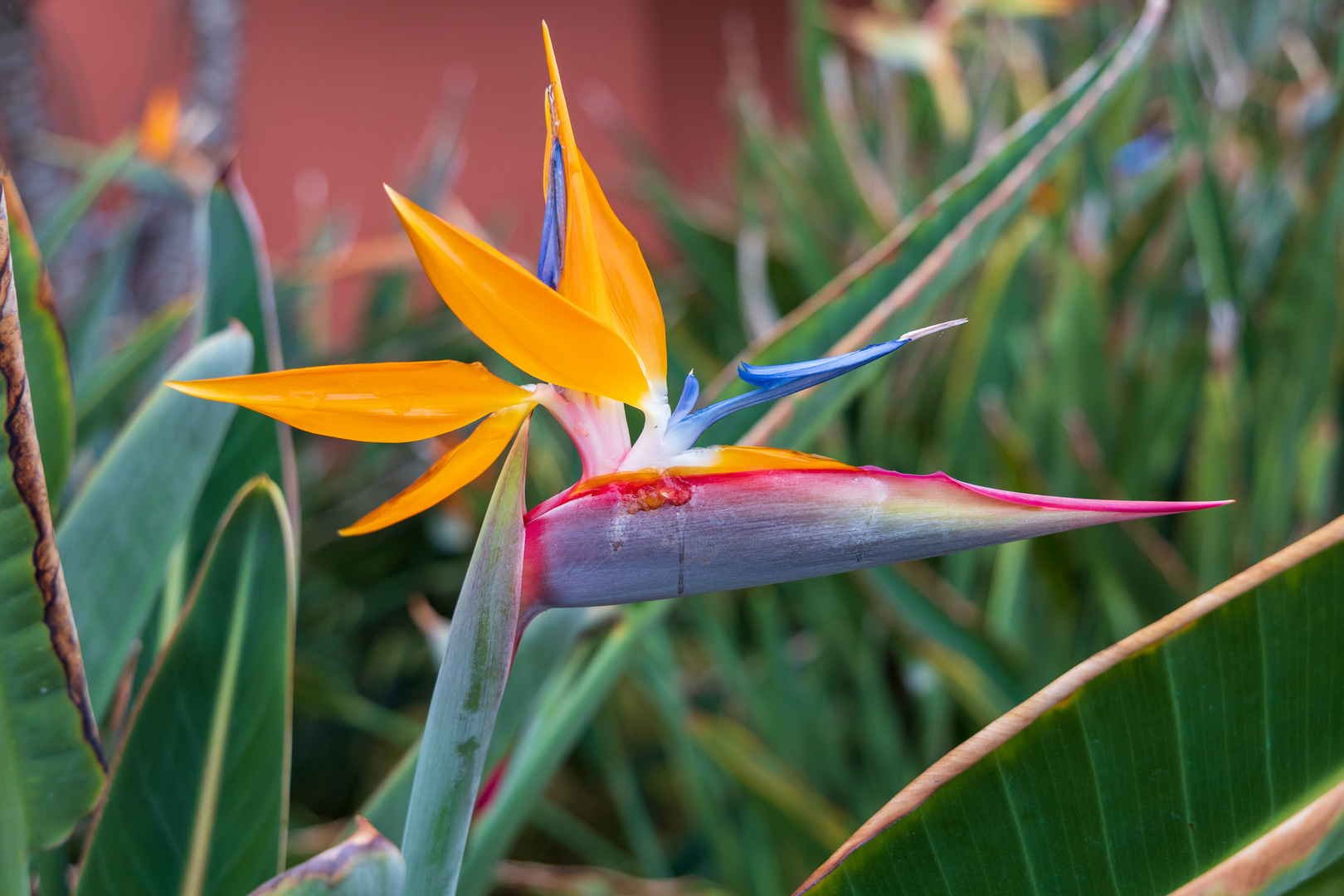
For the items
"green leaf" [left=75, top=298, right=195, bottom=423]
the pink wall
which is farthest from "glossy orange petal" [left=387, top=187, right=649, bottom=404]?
the pink wall

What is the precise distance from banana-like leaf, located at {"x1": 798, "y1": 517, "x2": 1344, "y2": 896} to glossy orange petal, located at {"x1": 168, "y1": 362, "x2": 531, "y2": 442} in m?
0.10

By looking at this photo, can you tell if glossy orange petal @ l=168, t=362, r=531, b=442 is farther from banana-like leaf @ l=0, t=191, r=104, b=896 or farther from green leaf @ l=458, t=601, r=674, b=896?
green leaf @ l=458, t=601, r=674, b=896

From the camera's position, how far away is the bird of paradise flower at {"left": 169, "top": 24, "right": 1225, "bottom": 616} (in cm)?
14

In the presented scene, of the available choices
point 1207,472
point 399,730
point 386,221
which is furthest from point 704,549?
point 386,221

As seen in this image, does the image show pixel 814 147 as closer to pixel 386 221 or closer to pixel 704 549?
pixel 704 549

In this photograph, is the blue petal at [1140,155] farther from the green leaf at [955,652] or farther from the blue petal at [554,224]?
the blue petal at [554,224]

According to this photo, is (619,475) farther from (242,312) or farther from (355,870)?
(242,312)

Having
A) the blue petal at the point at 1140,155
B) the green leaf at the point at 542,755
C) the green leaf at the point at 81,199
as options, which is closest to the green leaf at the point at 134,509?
the green leaf at the point at 542,755

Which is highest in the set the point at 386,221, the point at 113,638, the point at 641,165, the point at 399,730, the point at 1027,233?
the point at 386,221

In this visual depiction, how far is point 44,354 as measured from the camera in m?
0.24

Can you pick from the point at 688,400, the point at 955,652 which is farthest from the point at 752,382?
the point at 955,652

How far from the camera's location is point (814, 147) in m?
1.04

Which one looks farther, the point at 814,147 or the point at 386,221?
the point at 386,221

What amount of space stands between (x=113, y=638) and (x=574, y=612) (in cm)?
13
